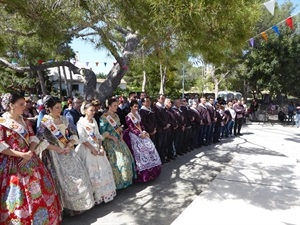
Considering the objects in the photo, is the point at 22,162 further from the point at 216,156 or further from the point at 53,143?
the point at 216,156

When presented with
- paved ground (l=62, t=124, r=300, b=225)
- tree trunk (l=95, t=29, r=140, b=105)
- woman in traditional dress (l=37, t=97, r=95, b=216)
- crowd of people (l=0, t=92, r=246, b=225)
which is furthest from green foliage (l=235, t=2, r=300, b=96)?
woman in traditional dress (l=37, t=97, r=95, b=216)

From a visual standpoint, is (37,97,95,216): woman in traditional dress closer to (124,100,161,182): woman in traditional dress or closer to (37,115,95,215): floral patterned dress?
(37,115,95,215): floral patterned dress

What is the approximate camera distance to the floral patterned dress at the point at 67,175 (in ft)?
11.1

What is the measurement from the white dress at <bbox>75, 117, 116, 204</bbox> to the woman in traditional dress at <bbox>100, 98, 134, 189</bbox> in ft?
0.99

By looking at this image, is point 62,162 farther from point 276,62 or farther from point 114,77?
point 276,62

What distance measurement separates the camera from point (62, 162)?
343 centimetres

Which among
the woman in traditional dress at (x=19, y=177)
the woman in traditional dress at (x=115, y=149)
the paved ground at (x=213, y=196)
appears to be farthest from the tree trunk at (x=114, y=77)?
the woman in traditional dress at (x=19, y=177)

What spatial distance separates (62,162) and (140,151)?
1678mm

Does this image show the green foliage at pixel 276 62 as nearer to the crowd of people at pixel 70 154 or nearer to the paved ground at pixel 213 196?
the paved ground at pixel 213 196

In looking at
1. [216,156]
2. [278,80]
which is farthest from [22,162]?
[278,80]

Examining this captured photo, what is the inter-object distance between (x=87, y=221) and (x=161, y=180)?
6.19 feet

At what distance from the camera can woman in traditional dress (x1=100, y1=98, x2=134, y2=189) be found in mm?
4316

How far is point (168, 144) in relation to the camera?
21.6ft

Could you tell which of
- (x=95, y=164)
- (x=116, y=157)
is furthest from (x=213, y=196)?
(x=95, y=164)
